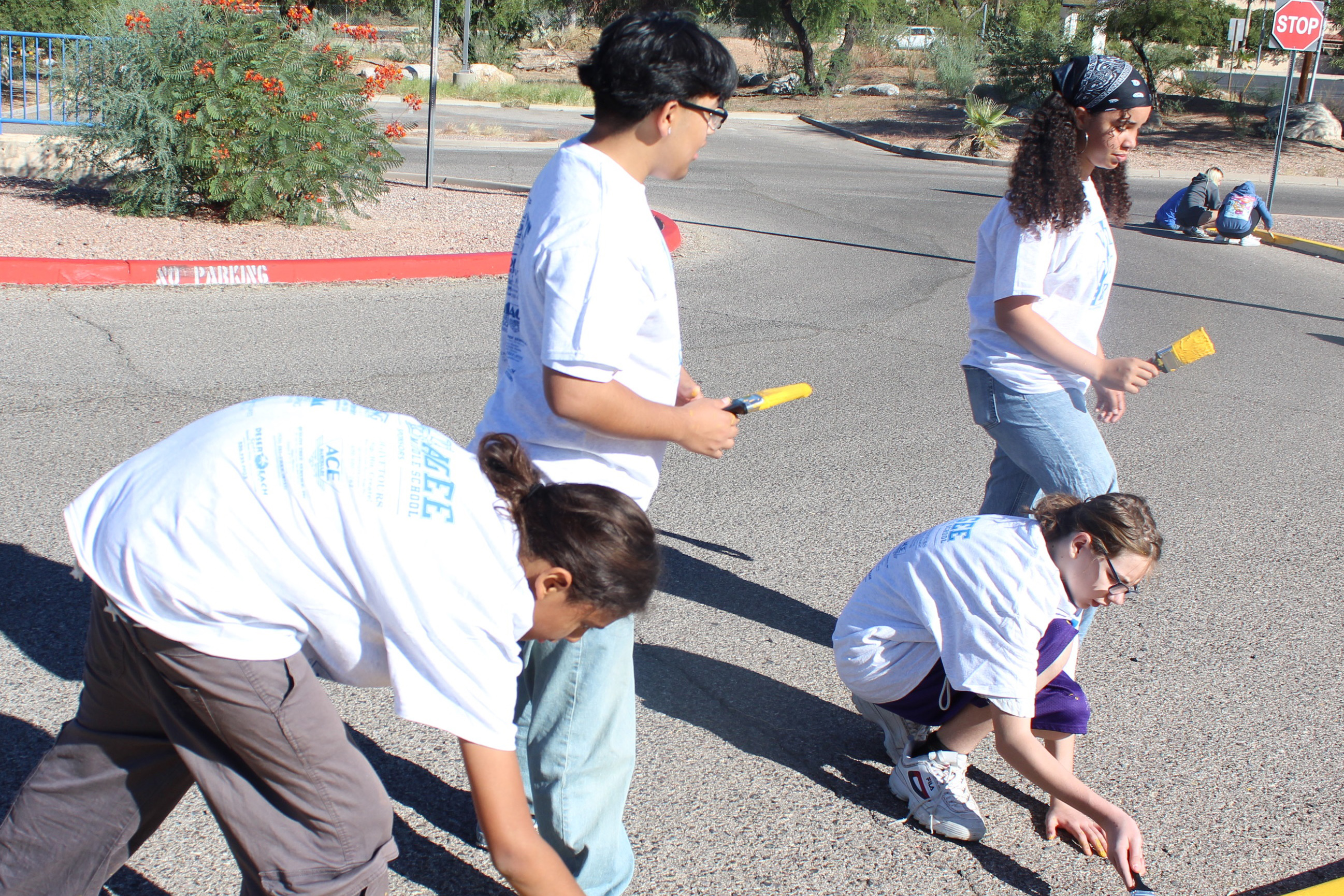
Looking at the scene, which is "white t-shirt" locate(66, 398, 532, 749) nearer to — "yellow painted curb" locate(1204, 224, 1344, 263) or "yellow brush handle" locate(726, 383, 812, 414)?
"yellow brush handle" locate(726, 383, 812, 414)

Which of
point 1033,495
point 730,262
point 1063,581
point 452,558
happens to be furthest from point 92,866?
point 730,262

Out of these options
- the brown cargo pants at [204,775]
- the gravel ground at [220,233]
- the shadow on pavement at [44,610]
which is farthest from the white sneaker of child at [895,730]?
the gravel ground at [220,233]

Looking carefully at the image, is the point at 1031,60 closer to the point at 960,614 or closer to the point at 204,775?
the point at 960,614

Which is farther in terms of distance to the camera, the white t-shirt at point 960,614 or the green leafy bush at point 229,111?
the green leafy bush at point 229,111

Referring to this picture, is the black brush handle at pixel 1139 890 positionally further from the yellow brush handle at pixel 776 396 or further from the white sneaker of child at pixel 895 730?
the yellow brush handle at pixel 776 396

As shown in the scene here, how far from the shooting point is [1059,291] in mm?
3266

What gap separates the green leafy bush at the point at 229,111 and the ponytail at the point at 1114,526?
27.6ft

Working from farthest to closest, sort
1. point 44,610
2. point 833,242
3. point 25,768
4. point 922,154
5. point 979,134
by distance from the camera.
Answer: point 922,154 → point 979,134 → point 833,242 → point 44,610 → point 25,768

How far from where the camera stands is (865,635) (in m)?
2.99

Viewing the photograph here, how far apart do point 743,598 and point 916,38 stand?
159 ft

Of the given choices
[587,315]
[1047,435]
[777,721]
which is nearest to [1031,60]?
[1047,435]

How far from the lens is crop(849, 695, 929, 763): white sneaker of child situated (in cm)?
304

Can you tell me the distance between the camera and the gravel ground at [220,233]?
341 inches

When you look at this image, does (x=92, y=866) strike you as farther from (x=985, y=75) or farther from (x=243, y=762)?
(x=985, y=75)
